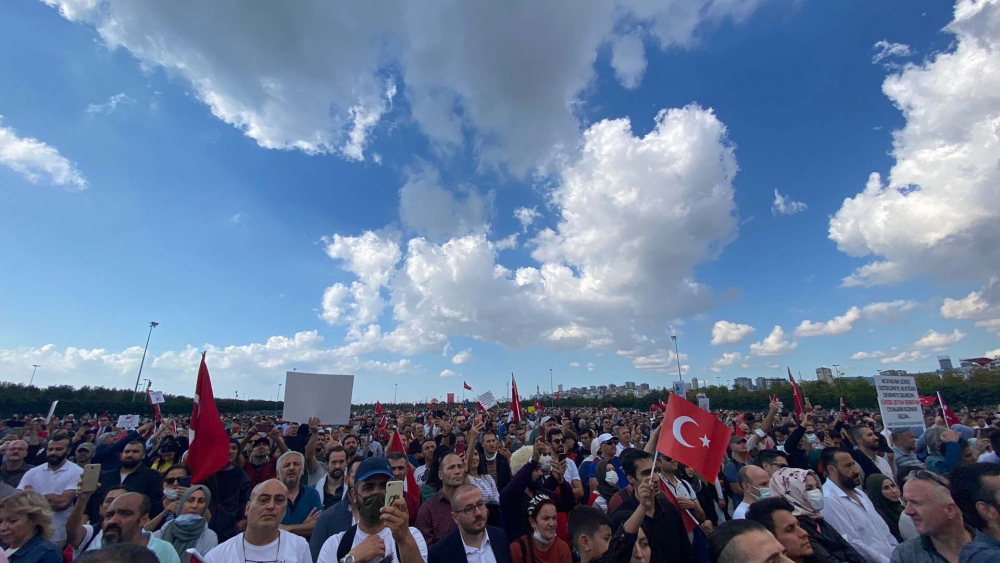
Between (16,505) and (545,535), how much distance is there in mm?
4455

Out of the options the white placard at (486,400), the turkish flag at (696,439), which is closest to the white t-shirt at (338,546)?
the turkish flag at (696,439)

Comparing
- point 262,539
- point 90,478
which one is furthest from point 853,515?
point 90,478

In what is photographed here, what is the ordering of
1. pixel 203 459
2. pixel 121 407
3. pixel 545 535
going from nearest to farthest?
pixel 545 535 → pixel 203 459 → pixel 121 407

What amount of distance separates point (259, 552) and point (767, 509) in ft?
13.1

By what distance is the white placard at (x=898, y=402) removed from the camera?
9.21 meters

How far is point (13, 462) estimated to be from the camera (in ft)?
24.8

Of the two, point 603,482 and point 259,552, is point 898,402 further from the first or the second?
point 259,552

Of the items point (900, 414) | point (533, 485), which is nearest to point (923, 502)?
point (533, 485)

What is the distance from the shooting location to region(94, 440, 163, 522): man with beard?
6254 mm

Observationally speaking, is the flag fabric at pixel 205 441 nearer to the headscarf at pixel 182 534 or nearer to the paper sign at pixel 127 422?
the headscarf at pixel 182 534

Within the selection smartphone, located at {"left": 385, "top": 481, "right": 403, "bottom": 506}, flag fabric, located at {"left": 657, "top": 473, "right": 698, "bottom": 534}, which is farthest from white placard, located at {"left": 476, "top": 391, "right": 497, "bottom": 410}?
smartphone, located at {"left": 385, "top": 481, "right": 403, "bottom": 506}

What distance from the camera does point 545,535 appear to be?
4109 mm

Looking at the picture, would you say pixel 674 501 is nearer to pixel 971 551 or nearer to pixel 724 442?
pixel 724 442

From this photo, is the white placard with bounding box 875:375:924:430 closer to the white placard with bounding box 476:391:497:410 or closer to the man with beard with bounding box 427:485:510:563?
the man with beard with bounding box 427:485:510:563
